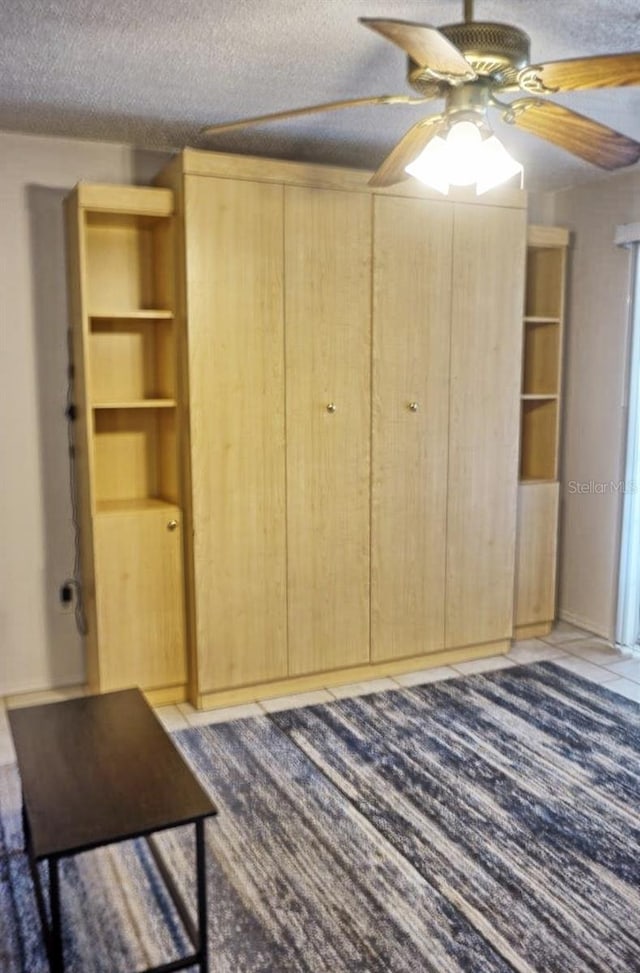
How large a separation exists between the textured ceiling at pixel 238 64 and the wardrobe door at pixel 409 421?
18.1 inches

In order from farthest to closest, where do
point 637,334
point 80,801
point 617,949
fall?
point 637,334, point 617,949, point 80,801

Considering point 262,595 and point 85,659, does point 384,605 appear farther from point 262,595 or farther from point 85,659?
point 85,659

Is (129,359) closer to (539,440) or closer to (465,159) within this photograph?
(465,159)

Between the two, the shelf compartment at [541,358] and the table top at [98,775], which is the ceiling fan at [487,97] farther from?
the shelf compartment at [541,358]

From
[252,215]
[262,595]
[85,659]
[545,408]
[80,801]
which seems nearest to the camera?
[80,801]

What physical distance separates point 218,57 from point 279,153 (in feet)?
3.77

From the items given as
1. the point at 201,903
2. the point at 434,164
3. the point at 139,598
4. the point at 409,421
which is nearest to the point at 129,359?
the point at 139,598

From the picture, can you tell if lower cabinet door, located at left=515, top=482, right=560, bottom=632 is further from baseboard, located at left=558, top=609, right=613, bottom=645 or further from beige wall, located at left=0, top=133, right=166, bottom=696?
beige wall, located at left=0, top=133, right=166, bottom=696

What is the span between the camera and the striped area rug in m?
2.08

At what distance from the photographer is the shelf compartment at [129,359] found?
3.58 meters

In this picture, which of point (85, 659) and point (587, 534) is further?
point (587, 534)

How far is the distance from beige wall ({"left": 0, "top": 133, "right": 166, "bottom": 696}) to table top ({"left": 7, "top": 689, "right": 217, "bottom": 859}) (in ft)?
4.27

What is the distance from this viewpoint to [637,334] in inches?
161

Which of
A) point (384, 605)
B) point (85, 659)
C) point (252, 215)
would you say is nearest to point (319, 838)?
point (384, 605)
